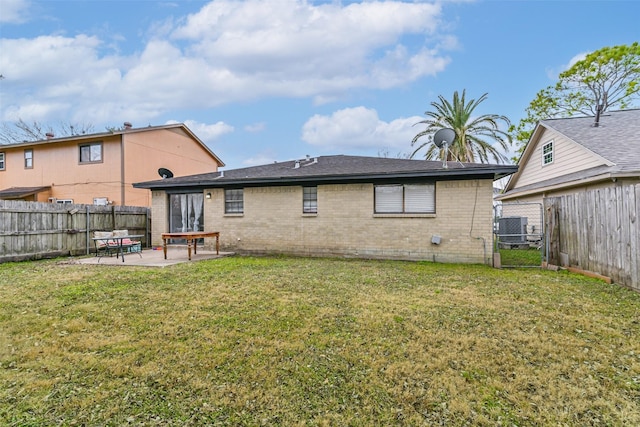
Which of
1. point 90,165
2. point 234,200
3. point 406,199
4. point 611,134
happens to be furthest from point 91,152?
point 611,134

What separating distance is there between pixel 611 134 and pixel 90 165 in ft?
76.3

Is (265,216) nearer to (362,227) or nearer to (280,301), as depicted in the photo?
(362,227)

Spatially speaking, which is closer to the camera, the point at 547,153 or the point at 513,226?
the point at 513,226

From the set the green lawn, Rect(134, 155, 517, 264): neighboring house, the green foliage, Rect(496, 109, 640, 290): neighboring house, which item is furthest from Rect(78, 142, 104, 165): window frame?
the green foliage

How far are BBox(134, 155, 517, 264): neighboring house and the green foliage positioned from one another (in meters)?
17.1

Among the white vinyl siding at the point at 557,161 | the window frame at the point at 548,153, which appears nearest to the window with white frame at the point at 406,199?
the white vinyl siding at the point at 557,161

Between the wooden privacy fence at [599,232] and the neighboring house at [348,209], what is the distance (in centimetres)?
156

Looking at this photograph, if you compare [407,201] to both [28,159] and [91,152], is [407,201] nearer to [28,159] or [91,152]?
[91,152]

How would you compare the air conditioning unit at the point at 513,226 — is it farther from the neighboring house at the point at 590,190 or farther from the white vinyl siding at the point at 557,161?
the white vinyl siding at the point at 557,161

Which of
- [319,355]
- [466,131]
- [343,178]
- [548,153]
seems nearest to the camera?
[319,355]

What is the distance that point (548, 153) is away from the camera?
1408cm

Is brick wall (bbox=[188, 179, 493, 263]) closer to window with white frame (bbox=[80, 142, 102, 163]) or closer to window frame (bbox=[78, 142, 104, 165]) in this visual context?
window frame (bbox=[78, 142, 104, 165])

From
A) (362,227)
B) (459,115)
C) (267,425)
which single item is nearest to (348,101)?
(459,115)

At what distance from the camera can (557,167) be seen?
13.2 meters
